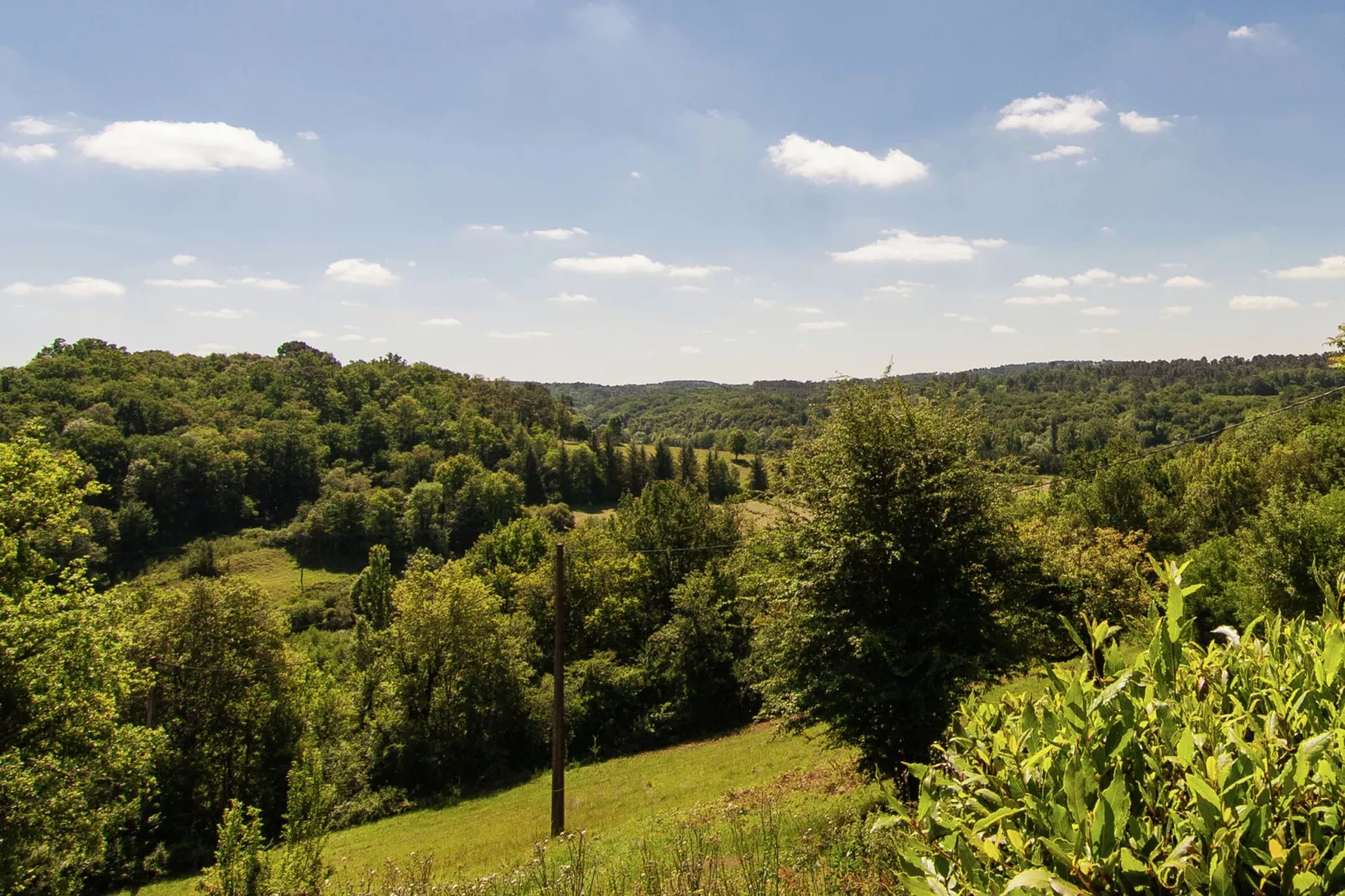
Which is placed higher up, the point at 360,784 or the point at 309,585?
the point at 360,784

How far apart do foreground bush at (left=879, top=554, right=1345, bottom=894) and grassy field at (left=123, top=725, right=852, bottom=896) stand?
1109 centimetres

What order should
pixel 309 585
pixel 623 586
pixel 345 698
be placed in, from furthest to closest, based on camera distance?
pixel 309 585
pixel 623 586
pixel 345 698

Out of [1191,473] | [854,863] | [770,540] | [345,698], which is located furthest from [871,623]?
[1191,473]

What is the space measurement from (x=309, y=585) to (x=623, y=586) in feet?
208

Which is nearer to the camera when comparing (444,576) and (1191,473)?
(444,576)

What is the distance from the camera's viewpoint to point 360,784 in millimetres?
27828

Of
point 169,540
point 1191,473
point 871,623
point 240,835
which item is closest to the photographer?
point 240,835

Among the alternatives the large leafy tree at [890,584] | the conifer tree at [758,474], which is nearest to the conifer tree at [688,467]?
the conifer tree at [758,474]

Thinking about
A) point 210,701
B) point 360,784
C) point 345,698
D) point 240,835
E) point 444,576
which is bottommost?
point 360,784

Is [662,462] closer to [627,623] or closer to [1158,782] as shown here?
[627,623]

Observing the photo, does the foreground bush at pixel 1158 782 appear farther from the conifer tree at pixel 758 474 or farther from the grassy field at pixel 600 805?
the conifer tree at pixel 758 474

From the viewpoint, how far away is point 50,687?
1231 centimetres

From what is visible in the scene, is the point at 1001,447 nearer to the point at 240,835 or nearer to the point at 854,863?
the point at 854,863

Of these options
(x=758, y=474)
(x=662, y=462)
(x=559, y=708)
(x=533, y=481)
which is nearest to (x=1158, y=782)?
(x=559, y=708)
